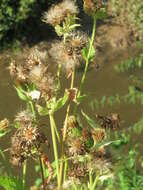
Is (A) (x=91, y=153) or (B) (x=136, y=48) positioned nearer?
(A) (x=91, y=153)

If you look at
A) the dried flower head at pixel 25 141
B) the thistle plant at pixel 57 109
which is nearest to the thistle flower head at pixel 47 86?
the thistle plant at pixel 57 109

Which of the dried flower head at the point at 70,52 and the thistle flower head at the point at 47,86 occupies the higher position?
the dried flower head at the point at 70,52

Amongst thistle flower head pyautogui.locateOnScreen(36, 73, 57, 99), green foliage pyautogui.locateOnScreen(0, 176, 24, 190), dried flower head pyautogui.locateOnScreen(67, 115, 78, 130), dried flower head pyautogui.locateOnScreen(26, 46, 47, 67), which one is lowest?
green foliage pyautogui.locateOnScreen(0, 176, 24, 190)

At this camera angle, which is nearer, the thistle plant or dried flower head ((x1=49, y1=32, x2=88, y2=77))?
the thistle plant

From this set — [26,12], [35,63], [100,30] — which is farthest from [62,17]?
[100,30]

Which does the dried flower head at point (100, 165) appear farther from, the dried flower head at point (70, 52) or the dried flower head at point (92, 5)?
the dried flower head at point (92, 5)

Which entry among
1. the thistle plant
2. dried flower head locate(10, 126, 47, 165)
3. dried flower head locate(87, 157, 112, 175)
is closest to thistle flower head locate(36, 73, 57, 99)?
the thistle plant

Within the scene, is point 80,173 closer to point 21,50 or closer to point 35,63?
point 35,63

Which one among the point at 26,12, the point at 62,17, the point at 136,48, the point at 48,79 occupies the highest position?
the point at 26,12

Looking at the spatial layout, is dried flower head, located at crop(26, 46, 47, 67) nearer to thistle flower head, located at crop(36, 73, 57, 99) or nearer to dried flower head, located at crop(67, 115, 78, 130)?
thistle flower head, located at crop(36, 73, 57, 99)
